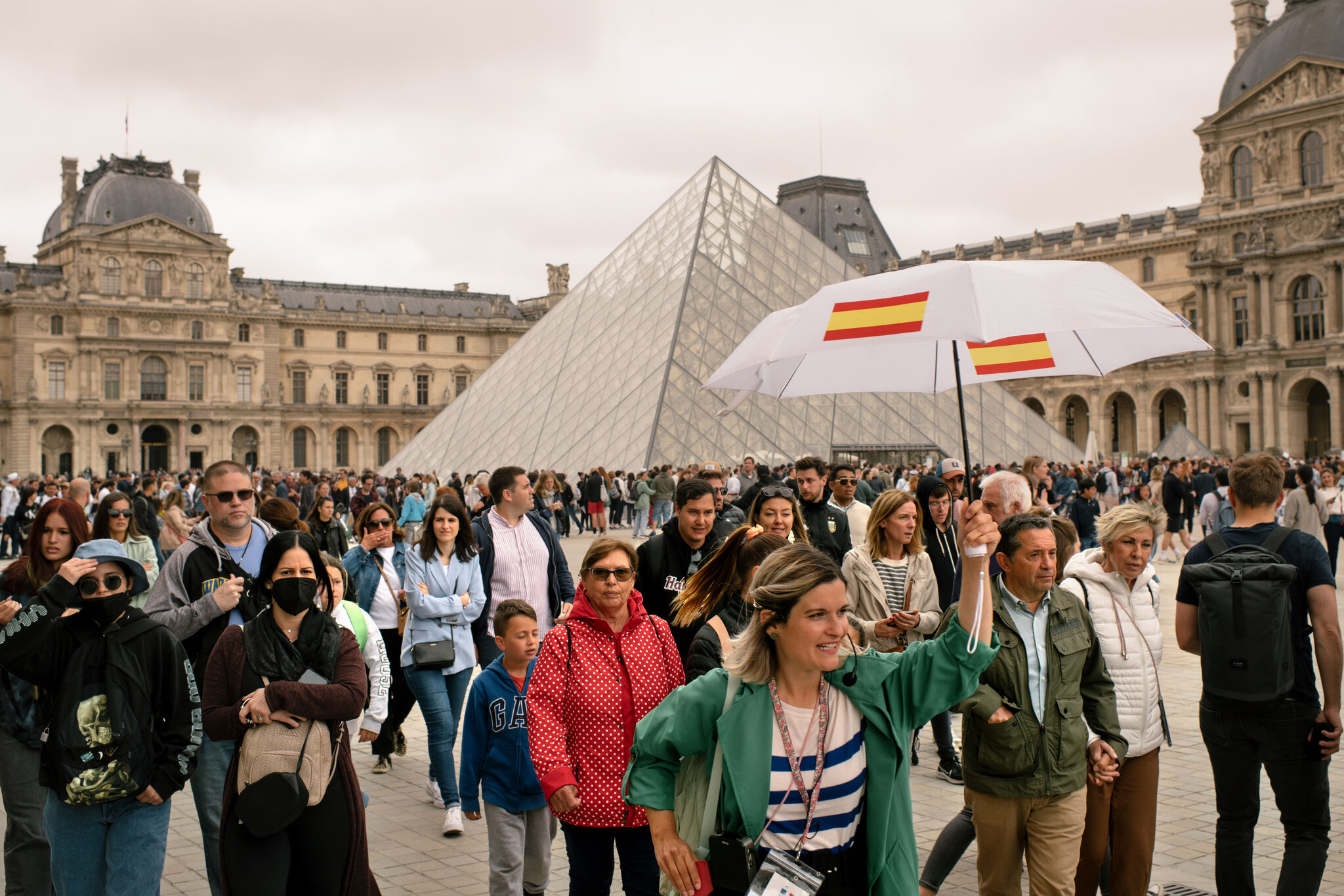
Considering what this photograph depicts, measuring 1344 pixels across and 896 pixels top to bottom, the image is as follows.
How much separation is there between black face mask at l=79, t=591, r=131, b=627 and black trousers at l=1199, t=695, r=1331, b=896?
3012 millimetres

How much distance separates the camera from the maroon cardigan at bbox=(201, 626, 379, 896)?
263 centimetres

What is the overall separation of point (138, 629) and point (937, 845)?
2376 millimetres

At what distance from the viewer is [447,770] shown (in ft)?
14.4

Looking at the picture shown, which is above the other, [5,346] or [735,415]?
[5,346]

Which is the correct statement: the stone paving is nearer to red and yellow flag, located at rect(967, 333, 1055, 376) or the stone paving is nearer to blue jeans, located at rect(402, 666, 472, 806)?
blue jeans, located at rect(402, 666, 472, 806)

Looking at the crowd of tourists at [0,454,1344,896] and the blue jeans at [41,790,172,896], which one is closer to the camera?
the crowd of tourists at [0,454,1344,896]

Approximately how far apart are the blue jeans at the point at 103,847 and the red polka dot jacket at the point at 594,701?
105cm

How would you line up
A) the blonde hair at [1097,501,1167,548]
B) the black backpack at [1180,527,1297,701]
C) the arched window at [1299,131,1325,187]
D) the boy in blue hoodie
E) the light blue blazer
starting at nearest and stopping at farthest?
the black backpack at [1180,527,1297,701]
the blonde hair at [1097,501,1167,548]
the boy in blue hoodie
the light blue blazer
the arched window at [1299,131,1325,187]

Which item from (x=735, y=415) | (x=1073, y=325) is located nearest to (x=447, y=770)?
(x=1073, y=325)

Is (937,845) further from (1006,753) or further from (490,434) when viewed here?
(490,434)

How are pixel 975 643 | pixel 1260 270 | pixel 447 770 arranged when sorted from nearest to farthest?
pixel 975 643 → pixel 447 770 → pixel 1260 270

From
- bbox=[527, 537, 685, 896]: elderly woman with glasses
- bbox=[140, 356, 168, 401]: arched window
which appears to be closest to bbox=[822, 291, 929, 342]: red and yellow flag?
bbox=[527, 537, 685, 896]: elderly woman with glasses

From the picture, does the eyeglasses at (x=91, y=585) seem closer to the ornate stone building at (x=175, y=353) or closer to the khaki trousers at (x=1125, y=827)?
the khaki trousers at (x=1125, y=827)

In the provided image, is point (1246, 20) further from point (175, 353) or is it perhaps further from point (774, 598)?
point (774, 598)
